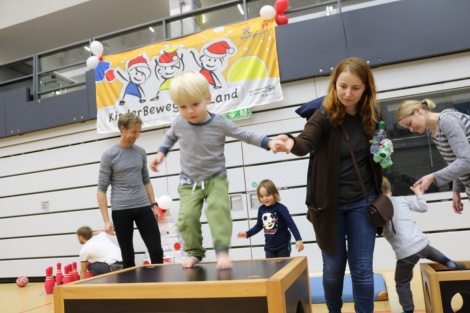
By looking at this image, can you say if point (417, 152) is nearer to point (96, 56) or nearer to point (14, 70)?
point (96, 56)

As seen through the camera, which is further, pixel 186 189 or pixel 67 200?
pixel 67 200

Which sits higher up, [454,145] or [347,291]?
[454,145]

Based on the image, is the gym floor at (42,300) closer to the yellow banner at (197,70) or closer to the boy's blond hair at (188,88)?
the boy's blond hair at (188,88)

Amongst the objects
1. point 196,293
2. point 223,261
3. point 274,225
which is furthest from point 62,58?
point 196,293

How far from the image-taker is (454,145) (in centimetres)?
196

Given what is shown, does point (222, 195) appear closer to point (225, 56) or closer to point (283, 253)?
point (283, 253)

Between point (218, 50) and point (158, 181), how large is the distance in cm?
204

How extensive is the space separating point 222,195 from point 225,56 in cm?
329

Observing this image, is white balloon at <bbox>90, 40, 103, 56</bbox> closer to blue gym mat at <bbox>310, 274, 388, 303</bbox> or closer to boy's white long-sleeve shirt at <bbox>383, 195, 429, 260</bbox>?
blue gym mat at <bbox>310, 274, 388, 303</bbox>

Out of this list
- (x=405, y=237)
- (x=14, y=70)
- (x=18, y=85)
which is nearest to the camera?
(x=405, y=237)

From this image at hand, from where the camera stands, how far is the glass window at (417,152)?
414cm

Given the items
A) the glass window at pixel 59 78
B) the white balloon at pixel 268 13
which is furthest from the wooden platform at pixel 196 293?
the glass window at pixel 59 78

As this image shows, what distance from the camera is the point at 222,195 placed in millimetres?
1871

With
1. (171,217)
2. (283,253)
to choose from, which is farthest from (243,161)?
(283,253)
